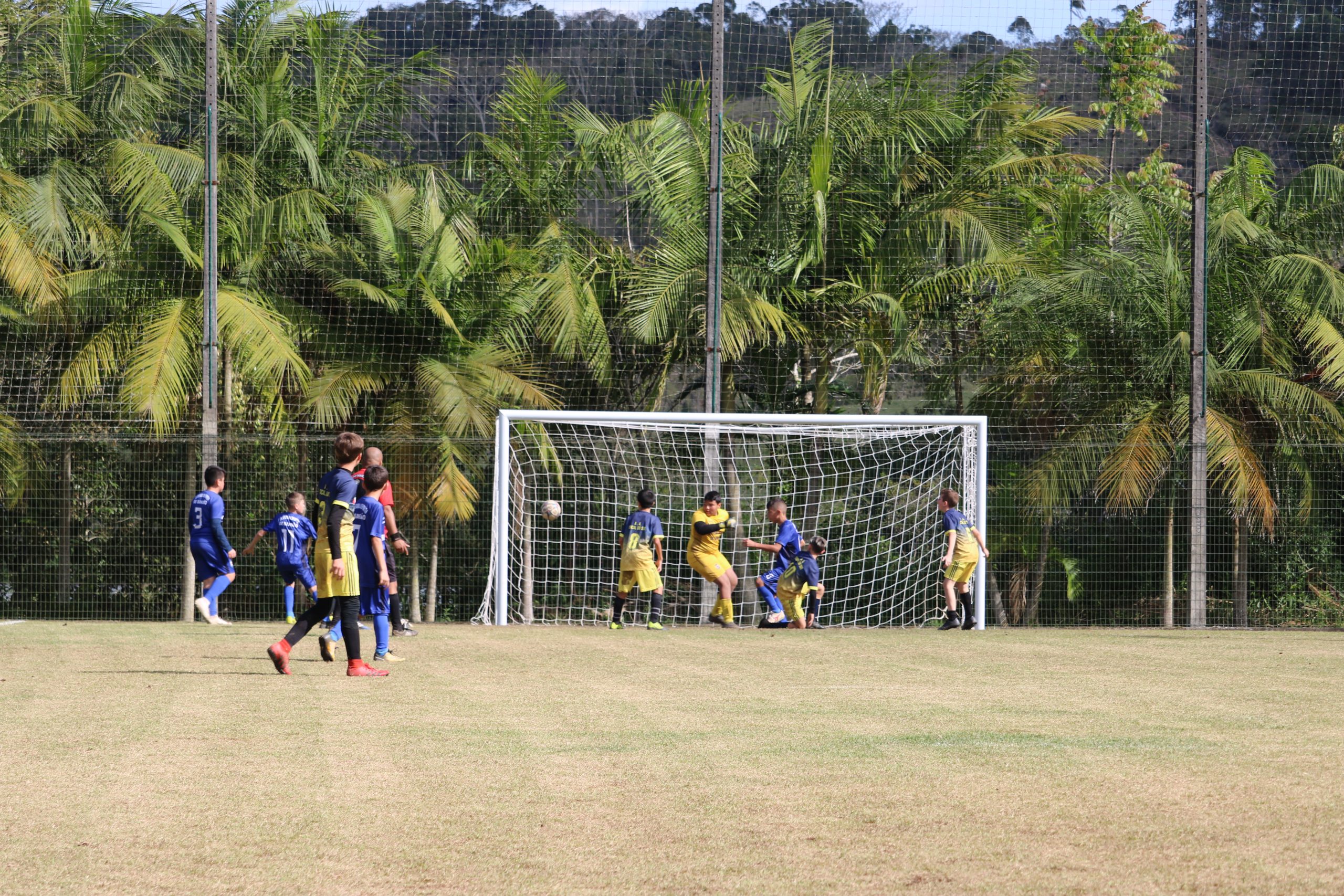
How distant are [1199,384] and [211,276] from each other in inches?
453

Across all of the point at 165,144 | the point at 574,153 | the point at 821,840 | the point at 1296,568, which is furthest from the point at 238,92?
the point at 821,840

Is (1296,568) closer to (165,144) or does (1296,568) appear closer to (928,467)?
(928,467)

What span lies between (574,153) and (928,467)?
622cm

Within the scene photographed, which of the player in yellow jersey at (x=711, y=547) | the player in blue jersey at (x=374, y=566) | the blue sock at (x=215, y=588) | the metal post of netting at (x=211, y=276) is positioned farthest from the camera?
the metal post of netting at (x=211, y=276)

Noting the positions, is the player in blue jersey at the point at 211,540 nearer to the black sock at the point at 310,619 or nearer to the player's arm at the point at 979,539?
the black sock at the point at 310,619

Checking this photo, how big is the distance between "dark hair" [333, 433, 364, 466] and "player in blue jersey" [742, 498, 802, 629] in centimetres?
672

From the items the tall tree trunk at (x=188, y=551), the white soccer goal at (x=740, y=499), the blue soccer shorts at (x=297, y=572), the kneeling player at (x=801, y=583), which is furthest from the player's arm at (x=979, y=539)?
the tall tree trunk at (x=188, y=551)

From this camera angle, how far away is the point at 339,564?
30.9 ft

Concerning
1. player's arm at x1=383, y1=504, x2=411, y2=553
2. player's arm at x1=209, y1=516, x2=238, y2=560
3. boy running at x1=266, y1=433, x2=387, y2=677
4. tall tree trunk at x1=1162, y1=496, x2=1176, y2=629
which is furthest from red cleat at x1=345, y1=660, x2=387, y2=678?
tall tree trunk at x1=1162, y1=496, x2=1176, y2=629

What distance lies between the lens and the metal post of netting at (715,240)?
1686 centimetres

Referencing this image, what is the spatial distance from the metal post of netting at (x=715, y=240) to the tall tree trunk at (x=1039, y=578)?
428 cm

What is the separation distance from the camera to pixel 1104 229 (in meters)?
19.8

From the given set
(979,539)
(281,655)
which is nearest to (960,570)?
(979,539)

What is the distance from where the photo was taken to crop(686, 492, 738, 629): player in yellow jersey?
15.8m
